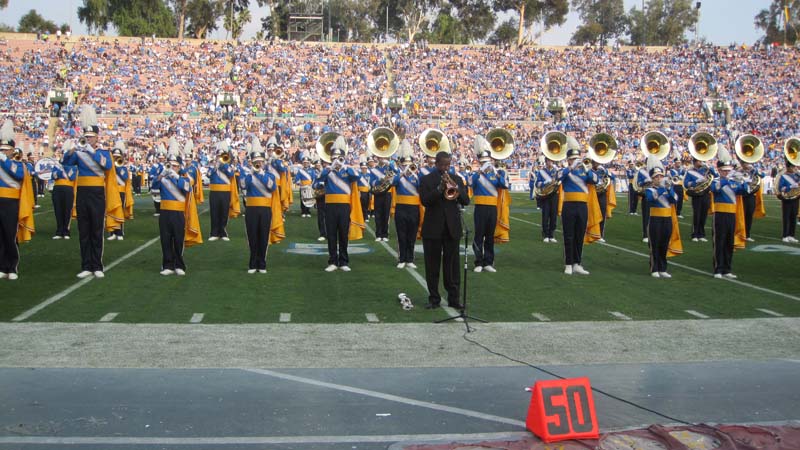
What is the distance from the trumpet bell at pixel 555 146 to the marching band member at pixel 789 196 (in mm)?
5673

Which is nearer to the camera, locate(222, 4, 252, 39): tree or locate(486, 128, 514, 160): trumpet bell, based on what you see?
locate(486, 128, 514, 160): trumpet bell

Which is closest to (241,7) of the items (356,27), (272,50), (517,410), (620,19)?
(356,27)

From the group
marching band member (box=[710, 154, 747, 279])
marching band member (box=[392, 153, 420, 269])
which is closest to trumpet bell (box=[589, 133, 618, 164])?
marching band member (box=[710, 154, 747, 279])

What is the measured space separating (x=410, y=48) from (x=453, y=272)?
52787 mm

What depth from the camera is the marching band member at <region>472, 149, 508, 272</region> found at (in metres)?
13.7

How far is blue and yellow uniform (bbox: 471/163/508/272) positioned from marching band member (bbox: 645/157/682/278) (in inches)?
89.8

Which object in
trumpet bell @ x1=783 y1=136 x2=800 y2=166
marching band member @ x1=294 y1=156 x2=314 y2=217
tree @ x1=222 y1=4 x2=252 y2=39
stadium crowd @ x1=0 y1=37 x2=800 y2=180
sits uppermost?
tree @ x1=222 y1=4 x2=252 y2=39

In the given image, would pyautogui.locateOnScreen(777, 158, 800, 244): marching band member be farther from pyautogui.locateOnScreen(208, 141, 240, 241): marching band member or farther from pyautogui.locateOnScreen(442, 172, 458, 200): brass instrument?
pyautogui.locateOnScreen(208, 141, 240, 241): marching band member

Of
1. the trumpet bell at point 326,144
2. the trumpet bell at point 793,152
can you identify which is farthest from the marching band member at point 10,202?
the trumpet bell at point 793,152

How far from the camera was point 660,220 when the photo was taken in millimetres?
13344

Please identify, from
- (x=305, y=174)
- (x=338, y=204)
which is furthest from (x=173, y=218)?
(x=305, y=174)

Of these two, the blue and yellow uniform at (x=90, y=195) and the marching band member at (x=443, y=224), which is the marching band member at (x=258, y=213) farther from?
the marching band member at (x=443, y=224)

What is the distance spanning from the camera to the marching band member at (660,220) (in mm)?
13266

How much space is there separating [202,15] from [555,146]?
3122 inches
